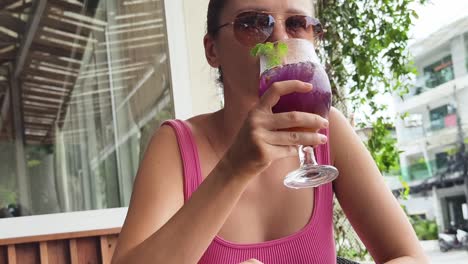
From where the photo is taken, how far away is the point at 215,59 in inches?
63.1

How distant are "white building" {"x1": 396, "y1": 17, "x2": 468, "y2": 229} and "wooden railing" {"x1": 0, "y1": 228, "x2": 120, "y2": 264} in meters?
1.72

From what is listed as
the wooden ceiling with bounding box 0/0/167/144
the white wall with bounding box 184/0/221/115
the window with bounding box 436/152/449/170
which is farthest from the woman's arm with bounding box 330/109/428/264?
the wooden ceiling with bounding box 0/0/167/144

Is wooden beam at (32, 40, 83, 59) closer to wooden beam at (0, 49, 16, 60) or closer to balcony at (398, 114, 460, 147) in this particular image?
wooden beam at (0, 49, 16, 60)

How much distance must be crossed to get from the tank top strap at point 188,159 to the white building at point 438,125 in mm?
2224

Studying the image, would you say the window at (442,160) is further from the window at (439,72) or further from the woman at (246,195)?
the woman at (246,195)

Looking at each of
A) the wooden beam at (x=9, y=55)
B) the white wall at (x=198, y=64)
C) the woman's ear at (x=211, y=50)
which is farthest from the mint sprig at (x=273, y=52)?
the wooden beam at (x=9, y=55)

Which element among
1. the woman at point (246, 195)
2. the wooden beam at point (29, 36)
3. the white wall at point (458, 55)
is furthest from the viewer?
the wooden beam at point (29, 36)

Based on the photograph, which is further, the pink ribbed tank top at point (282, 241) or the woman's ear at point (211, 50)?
the woman's ear at point (211, 50)

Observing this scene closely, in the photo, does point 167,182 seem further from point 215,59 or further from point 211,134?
point 215,59

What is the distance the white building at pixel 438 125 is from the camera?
3396 mm

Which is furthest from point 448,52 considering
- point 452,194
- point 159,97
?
point 159,97

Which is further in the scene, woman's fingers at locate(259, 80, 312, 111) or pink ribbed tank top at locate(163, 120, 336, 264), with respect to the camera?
pink ribbed tank top at locate(163, 120, 336, 264)

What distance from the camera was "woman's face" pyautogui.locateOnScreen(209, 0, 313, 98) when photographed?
1.36m

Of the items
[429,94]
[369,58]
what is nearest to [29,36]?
[369,58]
